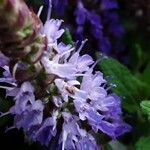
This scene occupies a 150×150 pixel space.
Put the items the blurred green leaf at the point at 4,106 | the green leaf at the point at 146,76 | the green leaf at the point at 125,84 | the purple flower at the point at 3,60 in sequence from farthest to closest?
the green leaf at the point at 146,76
the green leaf at the point at 125,84
the blurred green leaf at the point at 4,106
the purple flower at the point at 3,60

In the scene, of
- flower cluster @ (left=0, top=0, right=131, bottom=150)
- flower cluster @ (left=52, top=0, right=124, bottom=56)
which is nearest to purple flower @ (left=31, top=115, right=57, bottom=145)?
flower cluster @ (left=0, top=0, right=131, bottom=150)

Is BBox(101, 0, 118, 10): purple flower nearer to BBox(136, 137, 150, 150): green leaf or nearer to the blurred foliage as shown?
the blurred foliage

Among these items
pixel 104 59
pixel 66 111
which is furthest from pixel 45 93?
pixel 104 59

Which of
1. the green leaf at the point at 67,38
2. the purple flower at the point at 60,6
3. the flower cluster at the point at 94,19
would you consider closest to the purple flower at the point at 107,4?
the flower cluster at the point at 94,19

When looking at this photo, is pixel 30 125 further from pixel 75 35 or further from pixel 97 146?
pixel 75 35

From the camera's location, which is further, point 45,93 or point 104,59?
point 104,59

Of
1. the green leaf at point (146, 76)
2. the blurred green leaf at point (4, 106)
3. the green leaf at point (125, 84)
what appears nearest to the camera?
the blurred green leaf at point (4, 106)

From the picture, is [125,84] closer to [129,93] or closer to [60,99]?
[129,93]

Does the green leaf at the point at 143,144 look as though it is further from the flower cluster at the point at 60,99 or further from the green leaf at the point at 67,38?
the green leaf at the point at 67,38
